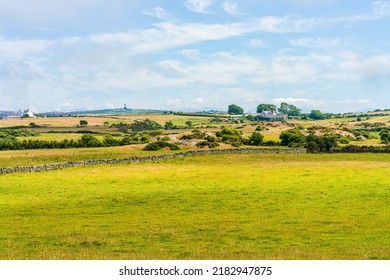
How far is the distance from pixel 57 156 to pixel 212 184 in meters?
48.4

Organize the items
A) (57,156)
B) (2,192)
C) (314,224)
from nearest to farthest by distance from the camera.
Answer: (314,224) → (2,192) → (57,156)

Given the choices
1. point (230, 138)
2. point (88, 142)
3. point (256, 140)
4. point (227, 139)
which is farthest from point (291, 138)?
point (88, 142)

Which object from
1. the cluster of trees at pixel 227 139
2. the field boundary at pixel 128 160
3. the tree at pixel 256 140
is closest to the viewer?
the field boundary at pixel 128 160

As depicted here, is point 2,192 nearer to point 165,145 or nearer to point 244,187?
point 244,187

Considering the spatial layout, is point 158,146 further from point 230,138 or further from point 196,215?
point 196,215

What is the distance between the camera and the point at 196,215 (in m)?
33.7

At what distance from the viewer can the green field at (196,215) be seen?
2328 centimetres

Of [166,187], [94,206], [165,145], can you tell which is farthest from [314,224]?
[165,145]

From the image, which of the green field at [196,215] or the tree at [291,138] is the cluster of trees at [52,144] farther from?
the green field at [196,215]

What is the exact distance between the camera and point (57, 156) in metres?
92.0

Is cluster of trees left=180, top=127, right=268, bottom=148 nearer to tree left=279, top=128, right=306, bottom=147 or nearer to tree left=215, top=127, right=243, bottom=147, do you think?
tree left=215, top=127, right=243, bottom=147

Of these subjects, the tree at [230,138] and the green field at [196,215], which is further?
the tree at [230,138]

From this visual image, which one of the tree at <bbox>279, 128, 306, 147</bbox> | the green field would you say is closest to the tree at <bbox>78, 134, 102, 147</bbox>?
the tree at <bbox>279, 128, 306, 147</bbox>

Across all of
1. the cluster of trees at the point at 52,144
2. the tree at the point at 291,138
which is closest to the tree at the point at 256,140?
the tree at the point at 291,138
